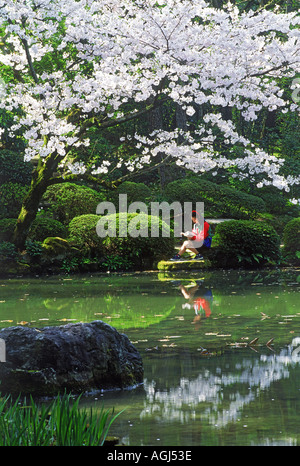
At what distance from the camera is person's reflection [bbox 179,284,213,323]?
1086 centimetres

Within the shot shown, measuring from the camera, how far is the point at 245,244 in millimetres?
18781

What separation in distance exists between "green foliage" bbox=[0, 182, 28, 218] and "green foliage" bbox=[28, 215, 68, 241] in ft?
7.89

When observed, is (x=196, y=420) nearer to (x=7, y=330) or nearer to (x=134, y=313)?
(x=7, y=330)

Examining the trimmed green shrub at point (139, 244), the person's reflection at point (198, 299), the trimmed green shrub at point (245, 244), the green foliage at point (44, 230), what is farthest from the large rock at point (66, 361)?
the green foliage at point (44, 230)

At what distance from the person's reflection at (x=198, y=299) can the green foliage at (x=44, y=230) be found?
587cm

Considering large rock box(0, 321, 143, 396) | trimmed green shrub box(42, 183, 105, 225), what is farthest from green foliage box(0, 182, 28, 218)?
large rock box(0, 321, 143, 396)

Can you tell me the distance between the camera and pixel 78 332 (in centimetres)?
657

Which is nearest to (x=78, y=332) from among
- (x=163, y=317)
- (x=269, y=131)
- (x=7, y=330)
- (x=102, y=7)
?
(x=7, y=330)

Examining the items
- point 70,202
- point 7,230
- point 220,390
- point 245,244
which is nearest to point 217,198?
point 245,244

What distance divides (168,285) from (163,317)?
4.53 meters

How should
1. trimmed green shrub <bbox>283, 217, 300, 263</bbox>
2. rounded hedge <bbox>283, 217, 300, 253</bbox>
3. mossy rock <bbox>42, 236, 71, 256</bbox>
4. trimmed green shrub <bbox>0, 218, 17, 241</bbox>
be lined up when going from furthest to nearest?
rounded hedge <bbox>283, 217, 300, 253</bbox>
trimmed green shrub <bbox>283, 217, 300, 263</bbox>
trimmed green shrub <bbox>0, 218, 17, 241</bbox>
mossy rock <bbox>42, 236, 71, 256</bbox>

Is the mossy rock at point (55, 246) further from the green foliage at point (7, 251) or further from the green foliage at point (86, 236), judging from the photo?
the green foliage at point (7, 251)

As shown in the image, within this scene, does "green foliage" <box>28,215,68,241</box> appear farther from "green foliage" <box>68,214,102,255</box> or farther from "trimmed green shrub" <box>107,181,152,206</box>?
"trimmed green shrub" <box>107,181,152,206</box>

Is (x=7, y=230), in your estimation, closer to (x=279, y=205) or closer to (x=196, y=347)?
(x=279, y=205)
